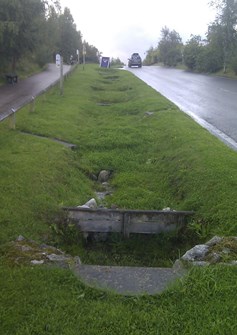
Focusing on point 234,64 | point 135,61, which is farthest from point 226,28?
point 135,61

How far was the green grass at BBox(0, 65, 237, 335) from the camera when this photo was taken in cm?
356

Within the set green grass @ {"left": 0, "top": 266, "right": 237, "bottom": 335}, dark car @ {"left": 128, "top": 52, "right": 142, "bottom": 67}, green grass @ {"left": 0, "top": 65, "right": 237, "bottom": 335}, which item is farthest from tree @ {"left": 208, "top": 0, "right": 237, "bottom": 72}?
green grass @ {"left": 0, "top": 266, "right": 237, "bottom": 335}

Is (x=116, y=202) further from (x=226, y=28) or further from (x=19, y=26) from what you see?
(x=226, y=28)

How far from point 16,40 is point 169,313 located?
25.2 metres

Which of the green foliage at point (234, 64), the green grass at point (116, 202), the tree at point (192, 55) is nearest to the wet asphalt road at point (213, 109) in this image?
the green grass at point (116, 202)

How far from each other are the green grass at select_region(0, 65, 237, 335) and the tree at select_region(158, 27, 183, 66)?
194ft

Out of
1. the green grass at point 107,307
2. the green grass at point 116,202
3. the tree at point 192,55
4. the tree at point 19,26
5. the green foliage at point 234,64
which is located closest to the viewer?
the green grass at point 107,307

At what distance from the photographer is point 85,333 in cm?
338

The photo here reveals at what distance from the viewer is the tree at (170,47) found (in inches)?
2832

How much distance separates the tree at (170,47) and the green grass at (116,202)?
59.2m

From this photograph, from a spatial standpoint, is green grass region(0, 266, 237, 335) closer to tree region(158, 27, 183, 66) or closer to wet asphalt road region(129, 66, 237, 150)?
wet asphalt road region(129, 66, 237, 150)

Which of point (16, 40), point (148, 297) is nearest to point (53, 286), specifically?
point (148, 297)

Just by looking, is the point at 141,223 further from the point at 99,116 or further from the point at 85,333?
the point at 99,116

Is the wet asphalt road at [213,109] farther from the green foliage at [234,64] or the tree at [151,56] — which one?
the tree at [151,56]
